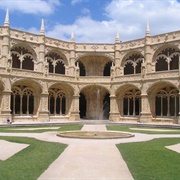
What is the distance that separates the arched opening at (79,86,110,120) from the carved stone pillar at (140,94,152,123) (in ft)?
24.7

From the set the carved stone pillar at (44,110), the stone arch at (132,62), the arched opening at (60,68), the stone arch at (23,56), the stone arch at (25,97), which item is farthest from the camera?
the arched opening at (60,68)

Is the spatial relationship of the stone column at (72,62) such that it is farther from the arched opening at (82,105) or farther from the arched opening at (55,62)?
the arched opening at (82,105)

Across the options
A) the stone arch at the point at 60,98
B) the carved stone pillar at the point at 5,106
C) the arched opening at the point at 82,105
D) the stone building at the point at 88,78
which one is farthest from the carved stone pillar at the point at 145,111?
the carved stone pillar at the point at 5,106

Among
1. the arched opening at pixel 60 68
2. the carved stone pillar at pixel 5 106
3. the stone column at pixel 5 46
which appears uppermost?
the stone column at pixel 5 46

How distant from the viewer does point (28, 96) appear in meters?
35.6

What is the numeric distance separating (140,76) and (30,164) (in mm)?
27803

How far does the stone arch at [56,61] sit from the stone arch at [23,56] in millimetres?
2274

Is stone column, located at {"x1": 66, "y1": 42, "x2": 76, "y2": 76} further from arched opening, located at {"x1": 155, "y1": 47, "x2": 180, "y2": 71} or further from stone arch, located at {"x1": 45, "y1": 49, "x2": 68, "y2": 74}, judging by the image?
arched opening, located at {"x1": 155, "y1": 47, "x2": 180, "y2": 71}

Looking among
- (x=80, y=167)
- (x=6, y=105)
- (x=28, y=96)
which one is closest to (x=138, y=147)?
(x=80, y=167)

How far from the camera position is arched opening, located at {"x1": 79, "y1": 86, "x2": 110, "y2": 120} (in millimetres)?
40938

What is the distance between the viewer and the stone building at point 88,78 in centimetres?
3388

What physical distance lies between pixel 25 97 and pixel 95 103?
35.3 ft

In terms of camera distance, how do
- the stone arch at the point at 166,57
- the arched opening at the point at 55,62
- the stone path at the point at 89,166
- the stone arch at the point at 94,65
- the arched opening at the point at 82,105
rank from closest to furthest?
the stone path at the point at 89,166, the stone arch at the point at 166,57, the arched opening at the point at 55,62, the stone arch at the point at 94,65, the arched opening at the point at 82,105

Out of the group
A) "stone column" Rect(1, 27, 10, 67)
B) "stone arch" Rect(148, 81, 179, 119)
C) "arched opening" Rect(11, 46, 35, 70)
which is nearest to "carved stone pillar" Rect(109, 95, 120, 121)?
"stone arch" Rect(148, 81, 179, 119)
